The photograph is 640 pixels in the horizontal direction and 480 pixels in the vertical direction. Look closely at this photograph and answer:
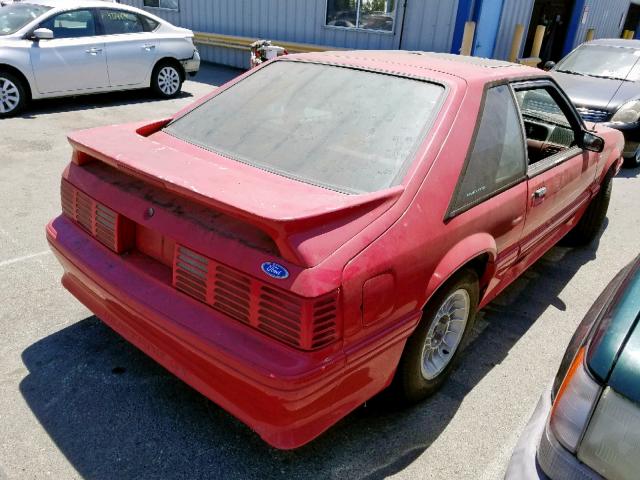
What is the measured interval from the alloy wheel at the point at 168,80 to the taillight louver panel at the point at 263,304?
8.09 metres

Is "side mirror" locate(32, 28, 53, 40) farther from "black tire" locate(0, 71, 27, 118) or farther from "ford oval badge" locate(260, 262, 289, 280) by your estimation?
"ford oval badge" locate(260, 262, 289, 280)

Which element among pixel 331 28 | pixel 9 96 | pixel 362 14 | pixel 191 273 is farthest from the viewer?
pixel 331 28

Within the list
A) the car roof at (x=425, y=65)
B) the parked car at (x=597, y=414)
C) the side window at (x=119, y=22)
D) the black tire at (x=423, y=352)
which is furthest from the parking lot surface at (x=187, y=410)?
the side window at (x=119, y=22)

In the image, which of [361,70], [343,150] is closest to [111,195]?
[343,150]

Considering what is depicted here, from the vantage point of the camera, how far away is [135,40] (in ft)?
28.3

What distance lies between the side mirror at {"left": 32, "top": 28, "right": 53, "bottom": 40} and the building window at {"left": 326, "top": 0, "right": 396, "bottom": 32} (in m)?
5.92

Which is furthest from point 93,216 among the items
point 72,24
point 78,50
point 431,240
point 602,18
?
point 602,18

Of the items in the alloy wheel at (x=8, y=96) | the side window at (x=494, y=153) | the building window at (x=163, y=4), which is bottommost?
the alloy wheel at (x=8, y=96)

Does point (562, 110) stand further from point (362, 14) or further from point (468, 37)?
point (362, 14)

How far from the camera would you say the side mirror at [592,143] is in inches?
143

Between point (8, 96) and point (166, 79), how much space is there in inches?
105

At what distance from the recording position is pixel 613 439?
54.5 inches

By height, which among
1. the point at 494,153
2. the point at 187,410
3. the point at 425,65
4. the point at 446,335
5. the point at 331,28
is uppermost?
the point at 425,65

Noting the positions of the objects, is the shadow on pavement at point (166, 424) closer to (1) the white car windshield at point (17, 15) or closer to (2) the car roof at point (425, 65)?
(2) the car roof at point (425, 65)
